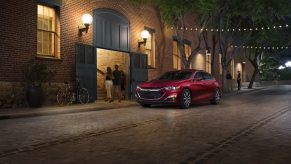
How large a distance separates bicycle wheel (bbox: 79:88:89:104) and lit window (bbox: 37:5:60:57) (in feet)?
6.34

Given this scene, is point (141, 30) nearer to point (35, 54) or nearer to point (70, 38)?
point (70, 38)

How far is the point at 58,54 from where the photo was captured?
1830 centimetres

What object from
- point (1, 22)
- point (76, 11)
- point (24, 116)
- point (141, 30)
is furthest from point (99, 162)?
point (141, 30)

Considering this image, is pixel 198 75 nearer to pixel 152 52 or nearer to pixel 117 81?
pixel 117 81

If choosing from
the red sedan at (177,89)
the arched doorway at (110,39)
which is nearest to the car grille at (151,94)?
the red sedan at (177,89)

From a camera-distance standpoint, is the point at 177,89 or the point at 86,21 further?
the point at 86,21

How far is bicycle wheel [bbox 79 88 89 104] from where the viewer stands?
1861cm

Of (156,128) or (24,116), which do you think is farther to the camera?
(24,116)

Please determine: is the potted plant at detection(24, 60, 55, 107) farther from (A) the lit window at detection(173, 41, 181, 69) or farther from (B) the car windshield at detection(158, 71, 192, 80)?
(A) the lit window at detection(173, 41, 181, 69)

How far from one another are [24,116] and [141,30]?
12.9 meters

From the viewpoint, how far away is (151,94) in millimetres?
16422

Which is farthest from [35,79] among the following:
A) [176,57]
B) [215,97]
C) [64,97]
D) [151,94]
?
[176,57]

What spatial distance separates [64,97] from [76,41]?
2943 millimetres

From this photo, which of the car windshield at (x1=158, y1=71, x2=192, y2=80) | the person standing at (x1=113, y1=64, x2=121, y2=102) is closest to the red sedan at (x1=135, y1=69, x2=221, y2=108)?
the car windshield at (x1=158, y1=71, x2=192, y2=80)
